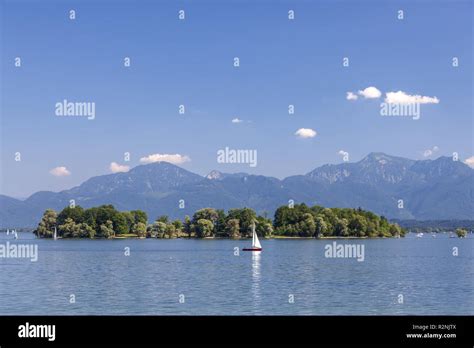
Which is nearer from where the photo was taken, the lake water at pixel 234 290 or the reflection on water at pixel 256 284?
the lake water at pixel 234 290

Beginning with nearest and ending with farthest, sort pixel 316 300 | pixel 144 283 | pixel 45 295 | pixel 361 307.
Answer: pixel 361 307
pixel 316 300
pixel 45 295
pixel 144 283

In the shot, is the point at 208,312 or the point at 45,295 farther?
the point at 45,295

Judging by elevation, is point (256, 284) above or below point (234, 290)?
below

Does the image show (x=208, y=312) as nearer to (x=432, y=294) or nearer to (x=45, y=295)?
(x=45, y=295)

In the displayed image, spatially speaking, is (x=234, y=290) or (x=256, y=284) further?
(x=256, y=284)

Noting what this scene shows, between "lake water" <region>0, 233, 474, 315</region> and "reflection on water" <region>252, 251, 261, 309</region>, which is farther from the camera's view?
"reflection on water" <region>252, 251, 261, 309</region>
